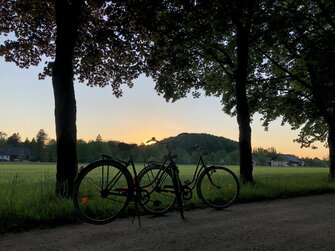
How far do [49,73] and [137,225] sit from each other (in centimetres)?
720

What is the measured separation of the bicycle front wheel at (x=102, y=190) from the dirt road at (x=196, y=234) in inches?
9.1

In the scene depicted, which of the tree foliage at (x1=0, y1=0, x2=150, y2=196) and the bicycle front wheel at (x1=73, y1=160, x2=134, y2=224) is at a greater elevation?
the tree foliage at (x1=0, y1=0, x2=150, y2=196)

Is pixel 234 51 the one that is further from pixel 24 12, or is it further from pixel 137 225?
pixel 137 225

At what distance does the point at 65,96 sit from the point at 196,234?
443 cm

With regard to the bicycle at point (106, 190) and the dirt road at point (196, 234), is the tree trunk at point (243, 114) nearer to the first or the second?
the dirt road at point (196, 234)

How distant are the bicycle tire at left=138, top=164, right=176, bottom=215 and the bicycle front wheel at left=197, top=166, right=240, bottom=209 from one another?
1.06 metres

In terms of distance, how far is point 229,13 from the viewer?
12.6m

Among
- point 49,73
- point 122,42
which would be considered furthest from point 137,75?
point 49,73

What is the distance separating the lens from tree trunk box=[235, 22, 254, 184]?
1319 cm

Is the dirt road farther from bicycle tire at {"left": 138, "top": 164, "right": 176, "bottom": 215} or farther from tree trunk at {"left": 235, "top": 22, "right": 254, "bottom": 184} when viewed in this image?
tree trunk at {"left": 235, "top": 22, "right": 254, "bottom": 184}

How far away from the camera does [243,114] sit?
1354 cm

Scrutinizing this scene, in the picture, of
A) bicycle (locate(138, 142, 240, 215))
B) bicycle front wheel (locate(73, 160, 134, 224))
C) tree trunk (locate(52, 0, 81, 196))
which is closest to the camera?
bicycle front wheel (locate(73, 160, 134, 224))

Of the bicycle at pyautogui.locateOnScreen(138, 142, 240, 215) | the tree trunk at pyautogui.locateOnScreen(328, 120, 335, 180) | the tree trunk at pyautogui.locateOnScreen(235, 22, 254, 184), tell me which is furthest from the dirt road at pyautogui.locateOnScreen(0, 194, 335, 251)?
the tree trunk at pyautogui.locateOnScreen(328, 120, 335, 180)

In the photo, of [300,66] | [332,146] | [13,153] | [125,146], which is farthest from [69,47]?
[13,153]
